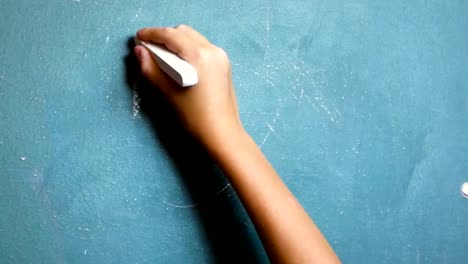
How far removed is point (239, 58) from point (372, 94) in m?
0.23

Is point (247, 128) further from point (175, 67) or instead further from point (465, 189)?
point (465, 189)

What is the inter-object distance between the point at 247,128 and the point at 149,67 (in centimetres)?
17

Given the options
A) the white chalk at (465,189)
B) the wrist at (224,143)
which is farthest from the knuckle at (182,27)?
the white chalk at (465,189)

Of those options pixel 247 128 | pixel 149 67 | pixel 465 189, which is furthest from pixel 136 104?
pixel 465 189

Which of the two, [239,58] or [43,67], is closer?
[43,67]

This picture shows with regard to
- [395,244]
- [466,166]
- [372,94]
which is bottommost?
[395,244]

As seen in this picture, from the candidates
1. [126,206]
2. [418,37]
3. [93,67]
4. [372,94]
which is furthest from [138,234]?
[418,37]

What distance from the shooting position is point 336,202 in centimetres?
81

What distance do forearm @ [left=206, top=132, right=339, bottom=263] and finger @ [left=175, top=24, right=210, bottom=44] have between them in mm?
122

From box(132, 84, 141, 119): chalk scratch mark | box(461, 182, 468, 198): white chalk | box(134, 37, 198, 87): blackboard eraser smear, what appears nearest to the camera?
box(134, 37, 198, 87): blackboard eraser smear

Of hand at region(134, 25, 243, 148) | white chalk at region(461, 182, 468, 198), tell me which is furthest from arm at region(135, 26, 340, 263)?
white chalk at region(461, 182, 468, 198)

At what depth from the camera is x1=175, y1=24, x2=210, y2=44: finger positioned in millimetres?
643

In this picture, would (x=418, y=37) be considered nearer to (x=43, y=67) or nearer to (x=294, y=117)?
(x=294, y=117)

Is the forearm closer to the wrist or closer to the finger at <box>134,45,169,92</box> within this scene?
the wrist
